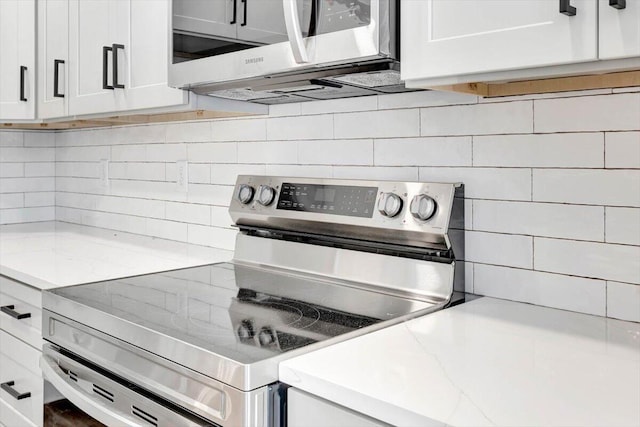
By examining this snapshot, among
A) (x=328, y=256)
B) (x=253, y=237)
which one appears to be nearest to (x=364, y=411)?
(x=328, y=256)

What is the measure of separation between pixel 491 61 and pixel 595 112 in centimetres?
35

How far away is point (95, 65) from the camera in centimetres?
205

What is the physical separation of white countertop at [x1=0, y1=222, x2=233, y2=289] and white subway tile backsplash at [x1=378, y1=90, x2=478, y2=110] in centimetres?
75

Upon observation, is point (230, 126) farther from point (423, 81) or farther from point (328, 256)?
point (423, 81)

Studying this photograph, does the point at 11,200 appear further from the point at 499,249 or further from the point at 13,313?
the point at 499,249

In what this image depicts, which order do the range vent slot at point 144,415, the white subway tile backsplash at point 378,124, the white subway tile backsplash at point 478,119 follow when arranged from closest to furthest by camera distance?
1. the range vent slot at point 144,415
2. the white subway tile backsplash at point 478,119
3. the white subway tile backsplash at point 378,124

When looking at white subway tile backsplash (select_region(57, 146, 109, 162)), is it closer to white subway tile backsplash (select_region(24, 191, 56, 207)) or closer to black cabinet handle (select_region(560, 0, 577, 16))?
white subway tile backsplash (select_region(24, 191, 56, 207))

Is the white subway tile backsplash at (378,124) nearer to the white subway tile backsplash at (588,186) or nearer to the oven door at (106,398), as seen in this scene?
the white subway tile backsplash at (588,186)

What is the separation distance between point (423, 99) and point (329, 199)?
36 cm

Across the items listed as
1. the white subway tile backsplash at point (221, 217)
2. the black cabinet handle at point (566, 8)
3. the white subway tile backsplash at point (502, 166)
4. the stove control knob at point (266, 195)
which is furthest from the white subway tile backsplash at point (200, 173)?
the black cabinet handle at point (566, 8)

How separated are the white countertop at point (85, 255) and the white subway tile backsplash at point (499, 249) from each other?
2.76 ft

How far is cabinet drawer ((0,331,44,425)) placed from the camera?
166 centimetres

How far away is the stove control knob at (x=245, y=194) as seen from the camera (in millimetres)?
1814

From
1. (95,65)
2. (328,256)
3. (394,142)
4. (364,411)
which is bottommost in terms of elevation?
(364,411)
